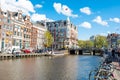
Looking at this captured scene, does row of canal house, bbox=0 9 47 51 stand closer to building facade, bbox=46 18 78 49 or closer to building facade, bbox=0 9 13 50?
building facade, bbox=0 9 13 50

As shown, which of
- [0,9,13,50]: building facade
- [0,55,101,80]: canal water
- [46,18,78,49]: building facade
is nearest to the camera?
[0,55,101,80]: canal water

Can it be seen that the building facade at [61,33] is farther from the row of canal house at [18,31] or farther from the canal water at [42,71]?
the canal water at [42,71]

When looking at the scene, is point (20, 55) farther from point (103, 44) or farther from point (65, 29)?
point (103, 44)

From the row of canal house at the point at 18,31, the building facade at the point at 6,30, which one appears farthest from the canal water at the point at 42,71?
the row of canal house at the point at 18,31

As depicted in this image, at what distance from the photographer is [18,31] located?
10912cm

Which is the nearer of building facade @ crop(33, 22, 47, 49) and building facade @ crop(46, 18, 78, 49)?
building facade @ crop(33, 22, 47, 49)

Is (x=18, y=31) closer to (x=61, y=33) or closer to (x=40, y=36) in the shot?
(x=40, y=36)

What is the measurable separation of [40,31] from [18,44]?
3107 cm

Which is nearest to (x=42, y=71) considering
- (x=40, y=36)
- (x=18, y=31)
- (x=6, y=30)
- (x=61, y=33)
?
(x=6, y=30)

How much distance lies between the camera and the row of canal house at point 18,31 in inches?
3816

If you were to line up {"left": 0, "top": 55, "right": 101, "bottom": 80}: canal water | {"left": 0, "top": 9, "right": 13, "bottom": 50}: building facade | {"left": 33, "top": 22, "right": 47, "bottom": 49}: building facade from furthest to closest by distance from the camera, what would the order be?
{"left": 33, "top": 22, "right": 47, "bottom": 49}: building facade → {"left": 0, "top": 9, "right": 13, "bottom": 50}: building facade → {"left": 0, "top": 55, "right": 101, "bottom": 80}: canal water

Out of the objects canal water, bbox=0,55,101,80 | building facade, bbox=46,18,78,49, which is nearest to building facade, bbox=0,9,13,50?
canal water, bbox=0,55,101,80

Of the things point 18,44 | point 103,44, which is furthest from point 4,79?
point 103,44

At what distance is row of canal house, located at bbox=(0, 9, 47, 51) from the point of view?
96938 mm
